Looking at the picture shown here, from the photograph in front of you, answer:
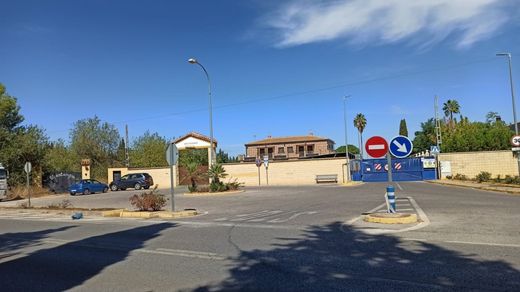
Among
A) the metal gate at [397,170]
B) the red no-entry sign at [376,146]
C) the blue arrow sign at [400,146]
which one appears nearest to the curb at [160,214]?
the red no-entry sign at [376,146]

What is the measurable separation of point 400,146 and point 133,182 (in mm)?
35931

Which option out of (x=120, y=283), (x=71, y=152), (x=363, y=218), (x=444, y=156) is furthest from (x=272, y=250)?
(x=71, y=152)

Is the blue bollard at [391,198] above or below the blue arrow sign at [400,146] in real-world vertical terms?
below

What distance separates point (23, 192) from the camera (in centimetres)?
4119

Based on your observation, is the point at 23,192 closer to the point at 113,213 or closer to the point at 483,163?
the point at 113,213

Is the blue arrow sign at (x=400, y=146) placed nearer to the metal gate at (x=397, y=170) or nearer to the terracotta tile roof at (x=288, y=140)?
the metal gate at (x=397, y=170)

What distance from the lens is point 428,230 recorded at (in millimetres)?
10750

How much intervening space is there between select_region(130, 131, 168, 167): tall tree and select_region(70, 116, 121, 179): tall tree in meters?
3.11

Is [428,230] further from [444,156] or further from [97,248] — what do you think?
[444,156]

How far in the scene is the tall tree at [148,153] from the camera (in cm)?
6581

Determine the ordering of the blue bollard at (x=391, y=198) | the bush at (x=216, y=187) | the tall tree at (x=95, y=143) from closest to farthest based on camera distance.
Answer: the blue bollard at (x=391, y=198) → the bush at (x=216, y=187) → the tall tree at (x=95, y=143)

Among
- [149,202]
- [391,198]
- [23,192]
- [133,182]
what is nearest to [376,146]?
[391,198]

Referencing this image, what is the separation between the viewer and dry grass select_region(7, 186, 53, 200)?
131ft

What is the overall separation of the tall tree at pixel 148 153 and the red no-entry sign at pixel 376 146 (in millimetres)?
55144
